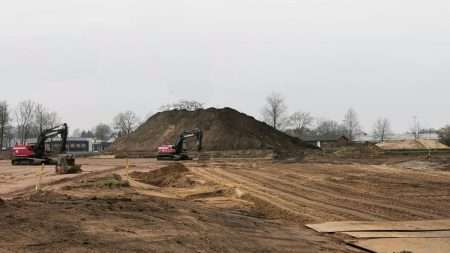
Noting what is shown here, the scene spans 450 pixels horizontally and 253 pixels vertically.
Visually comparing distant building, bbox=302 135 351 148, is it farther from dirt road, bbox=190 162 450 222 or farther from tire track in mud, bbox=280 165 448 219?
tire track in mud, bbox=280 165 448 219

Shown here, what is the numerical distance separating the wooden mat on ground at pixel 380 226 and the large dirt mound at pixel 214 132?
172 ft

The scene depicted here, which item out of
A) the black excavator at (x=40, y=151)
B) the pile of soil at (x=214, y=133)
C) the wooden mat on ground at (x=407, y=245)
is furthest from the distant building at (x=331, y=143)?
the wooden mat on ground at (x=407, y=245)

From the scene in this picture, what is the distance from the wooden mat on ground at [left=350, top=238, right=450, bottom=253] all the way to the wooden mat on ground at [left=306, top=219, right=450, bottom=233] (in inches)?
50.0

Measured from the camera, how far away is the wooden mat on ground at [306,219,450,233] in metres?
13.4

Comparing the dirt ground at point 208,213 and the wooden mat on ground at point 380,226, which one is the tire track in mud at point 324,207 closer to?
the dirt ground at point 208,213

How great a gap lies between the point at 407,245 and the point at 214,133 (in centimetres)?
6197

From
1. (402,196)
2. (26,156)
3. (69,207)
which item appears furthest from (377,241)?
(26,156)

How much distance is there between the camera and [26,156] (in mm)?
43438

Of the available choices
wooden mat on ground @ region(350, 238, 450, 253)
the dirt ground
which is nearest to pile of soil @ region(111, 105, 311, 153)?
the dirt ground

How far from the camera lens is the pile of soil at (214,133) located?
70250mm

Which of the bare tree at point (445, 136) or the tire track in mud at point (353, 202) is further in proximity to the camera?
the bare tree at point (445, 136)

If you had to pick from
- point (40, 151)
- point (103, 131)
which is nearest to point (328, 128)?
point (103, 131)

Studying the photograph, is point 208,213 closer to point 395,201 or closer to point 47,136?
point 395,201

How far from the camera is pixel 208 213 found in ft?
49.1
